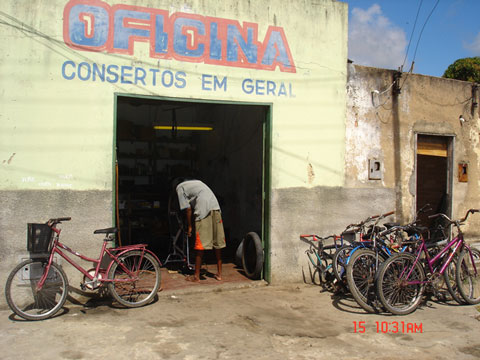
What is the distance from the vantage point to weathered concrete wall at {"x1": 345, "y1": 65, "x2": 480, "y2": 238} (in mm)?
7855

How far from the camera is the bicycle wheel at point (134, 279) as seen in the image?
577 cm

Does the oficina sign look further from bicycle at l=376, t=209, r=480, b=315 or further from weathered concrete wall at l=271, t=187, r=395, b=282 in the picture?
bicycle at l=376, t=209, r=480, b=315

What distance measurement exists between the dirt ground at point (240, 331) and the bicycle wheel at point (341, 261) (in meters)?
0.35

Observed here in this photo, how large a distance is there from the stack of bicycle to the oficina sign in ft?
10.1

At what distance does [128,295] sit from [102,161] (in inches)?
73.2

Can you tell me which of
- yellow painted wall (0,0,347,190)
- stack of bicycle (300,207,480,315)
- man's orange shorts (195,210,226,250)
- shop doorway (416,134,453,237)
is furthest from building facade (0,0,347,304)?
shop doorway (416,134,453,237)

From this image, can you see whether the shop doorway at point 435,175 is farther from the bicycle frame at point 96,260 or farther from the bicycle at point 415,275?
the bicycle frame at point 96,260

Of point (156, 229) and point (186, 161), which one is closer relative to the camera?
point (156, 229)

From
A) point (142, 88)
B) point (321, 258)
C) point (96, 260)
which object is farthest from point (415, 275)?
point (142, 88)

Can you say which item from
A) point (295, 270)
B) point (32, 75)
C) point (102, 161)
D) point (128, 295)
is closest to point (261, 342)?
point (128, 295)

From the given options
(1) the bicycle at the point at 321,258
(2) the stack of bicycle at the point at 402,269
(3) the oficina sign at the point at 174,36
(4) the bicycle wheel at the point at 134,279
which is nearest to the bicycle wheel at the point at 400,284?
(2) the stack of bicycle at the point at 402,269

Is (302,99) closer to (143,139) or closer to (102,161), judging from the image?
(102,161)

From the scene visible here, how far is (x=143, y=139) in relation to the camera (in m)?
11.1

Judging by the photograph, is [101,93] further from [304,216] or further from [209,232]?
[304,216]
